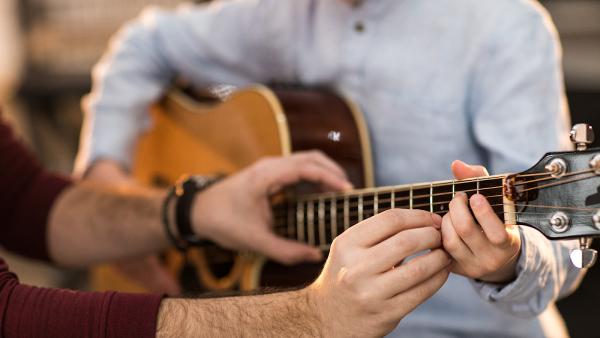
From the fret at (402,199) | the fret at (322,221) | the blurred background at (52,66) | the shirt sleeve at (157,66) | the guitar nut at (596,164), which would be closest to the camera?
the guitar nut at (596,164)

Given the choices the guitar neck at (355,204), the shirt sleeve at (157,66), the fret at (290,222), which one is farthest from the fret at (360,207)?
the shirt sleeve at (157,66)

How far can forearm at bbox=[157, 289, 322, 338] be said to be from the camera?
2.93 ft

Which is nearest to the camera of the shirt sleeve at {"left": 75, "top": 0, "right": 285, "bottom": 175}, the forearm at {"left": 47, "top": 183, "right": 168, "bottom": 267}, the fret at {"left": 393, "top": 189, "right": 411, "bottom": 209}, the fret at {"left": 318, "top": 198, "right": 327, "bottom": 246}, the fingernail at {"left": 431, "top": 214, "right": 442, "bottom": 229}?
the fingernail at {"left": 431, "top": 214, "right": 442, "bottom": 229}

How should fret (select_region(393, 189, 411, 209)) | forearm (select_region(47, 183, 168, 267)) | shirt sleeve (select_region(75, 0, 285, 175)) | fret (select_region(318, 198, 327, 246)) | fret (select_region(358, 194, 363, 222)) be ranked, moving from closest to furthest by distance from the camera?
fret (select_region(393, 189, 411, 209)) → fret (select_region(358, 194, 363, 222)) → fret (select_region(318, 198, 327, 246)) → forearm (select_region(47, 183, 168, 267)) → shirt sleeve (select_region(75, 0, 285, 175))

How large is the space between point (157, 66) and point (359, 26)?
0.56m

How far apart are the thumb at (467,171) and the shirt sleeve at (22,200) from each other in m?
0.88

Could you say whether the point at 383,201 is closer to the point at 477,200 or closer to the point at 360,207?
the point at 360,207

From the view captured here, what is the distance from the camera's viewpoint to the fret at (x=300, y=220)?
4.16 ft

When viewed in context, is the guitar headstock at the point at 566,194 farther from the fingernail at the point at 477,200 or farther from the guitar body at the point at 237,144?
the guitar body at the point at 237,144

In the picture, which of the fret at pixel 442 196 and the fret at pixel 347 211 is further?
the fret at pixel 347 211

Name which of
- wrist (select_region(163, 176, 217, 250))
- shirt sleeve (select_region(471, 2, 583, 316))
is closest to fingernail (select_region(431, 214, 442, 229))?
shirt sleeve (select_region(471, 2, 583, 316))

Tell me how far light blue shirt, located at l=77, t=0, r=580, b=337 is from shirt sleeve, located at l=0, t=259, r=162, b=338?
448 mm

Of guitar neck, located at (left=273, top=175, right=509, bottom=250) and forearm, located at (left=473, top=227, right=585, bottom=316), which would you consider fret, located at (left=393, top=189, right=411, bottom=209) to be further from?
forearm, located at (left=473, top=227, right=585, bottom=316)

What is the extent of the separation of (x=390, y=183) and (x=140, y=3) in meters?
2.41
